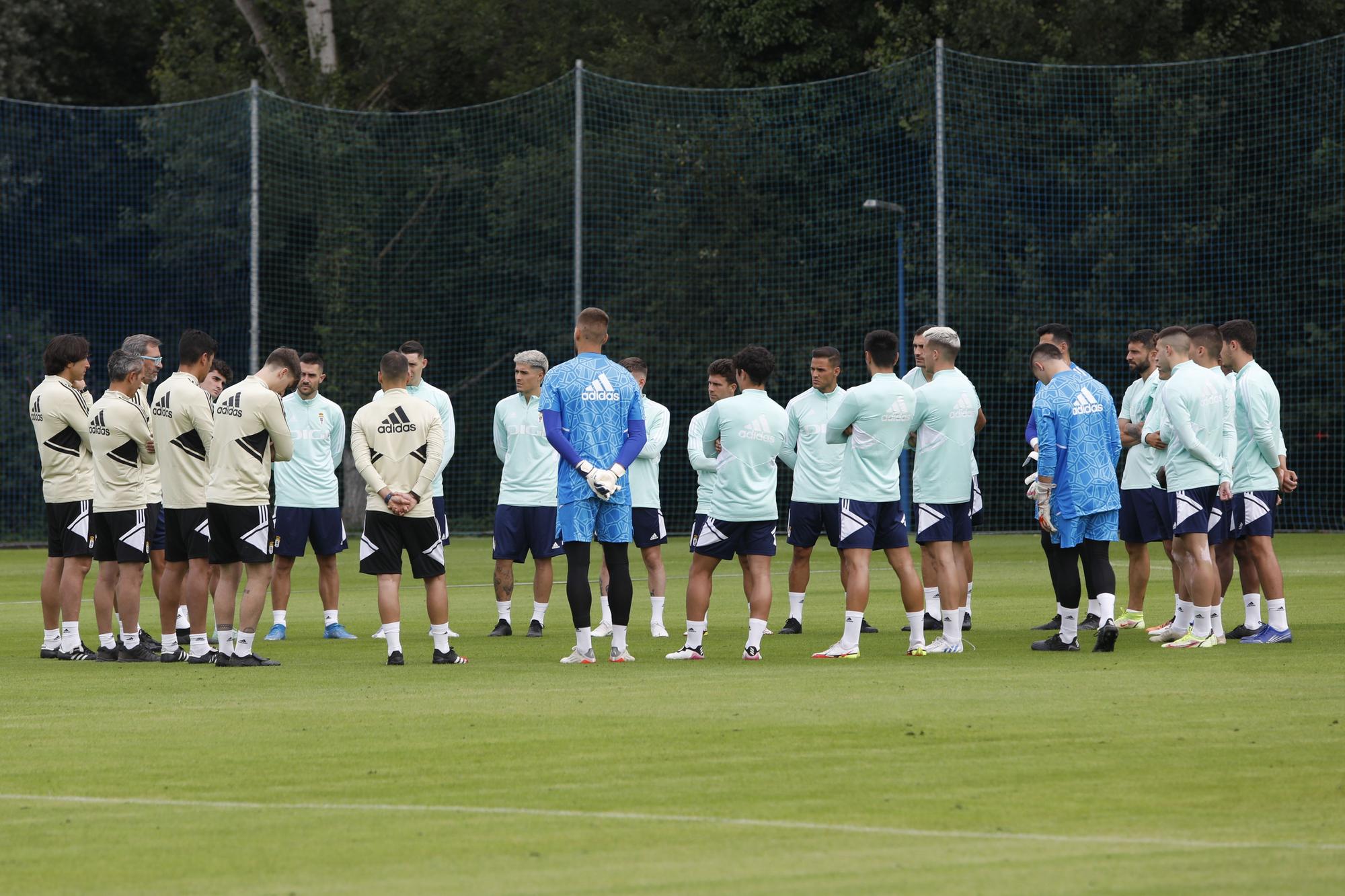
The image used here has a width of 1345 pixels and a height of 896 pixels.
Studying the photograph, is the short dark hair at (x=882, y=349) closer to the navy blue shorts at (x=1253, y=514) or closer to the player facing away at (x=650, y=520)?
the player facing away at (x=650, y=520)

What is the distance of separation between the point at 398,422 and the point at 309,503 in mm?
3138

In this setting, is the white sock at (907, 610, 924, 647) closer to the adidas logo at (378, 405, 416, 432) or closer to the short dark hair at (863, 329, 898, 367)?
the short dark hair at (863, 329, 898, 367)

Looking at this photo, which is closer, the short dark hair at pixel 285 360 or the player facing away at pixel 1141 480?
the short dark hair at pixel 285 360

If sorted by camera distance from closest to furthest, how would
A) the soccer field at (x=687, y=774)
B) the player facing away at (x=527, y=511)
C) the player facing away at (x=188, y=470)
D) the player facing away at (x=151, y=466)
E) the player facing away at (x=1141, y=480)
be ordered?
the soccer field at (x=687, y=774) < the player facing away at (x=188, y=470) < the player facing away at (x=151, y=466) < the player facing away at (x=1141, y=480) < the player facing away at (x=527, y=511)

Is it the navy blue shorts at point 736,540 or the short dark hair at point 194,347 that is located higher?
the short dark hair at point 194,347

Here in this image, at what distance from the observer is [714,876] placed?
17.2ft

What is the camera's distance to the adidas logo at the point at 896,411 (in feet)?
36.6

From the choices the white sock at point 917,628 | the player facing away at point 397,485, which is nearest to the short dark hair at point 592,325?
the player facing away at point 397,485

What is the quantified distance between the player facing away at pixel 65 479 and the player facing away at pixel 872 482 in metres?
4.81

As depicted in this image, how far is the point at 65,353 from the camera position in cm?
1219

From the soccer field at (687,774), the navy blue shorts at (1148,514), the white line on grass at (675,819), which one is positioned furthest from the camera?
the navy blue shorts at (1148,514)

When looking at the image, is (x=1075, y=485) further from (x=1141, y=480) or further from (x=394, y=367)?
(x=394, y=367)

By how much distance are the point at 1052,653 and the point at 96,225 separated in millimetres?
25938

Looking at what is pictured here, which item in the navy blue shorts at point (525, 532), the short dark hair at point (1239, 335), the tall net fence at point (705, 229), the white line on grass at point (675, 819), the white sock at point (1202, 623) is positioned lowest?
the white line on grass at point (675, 819)
